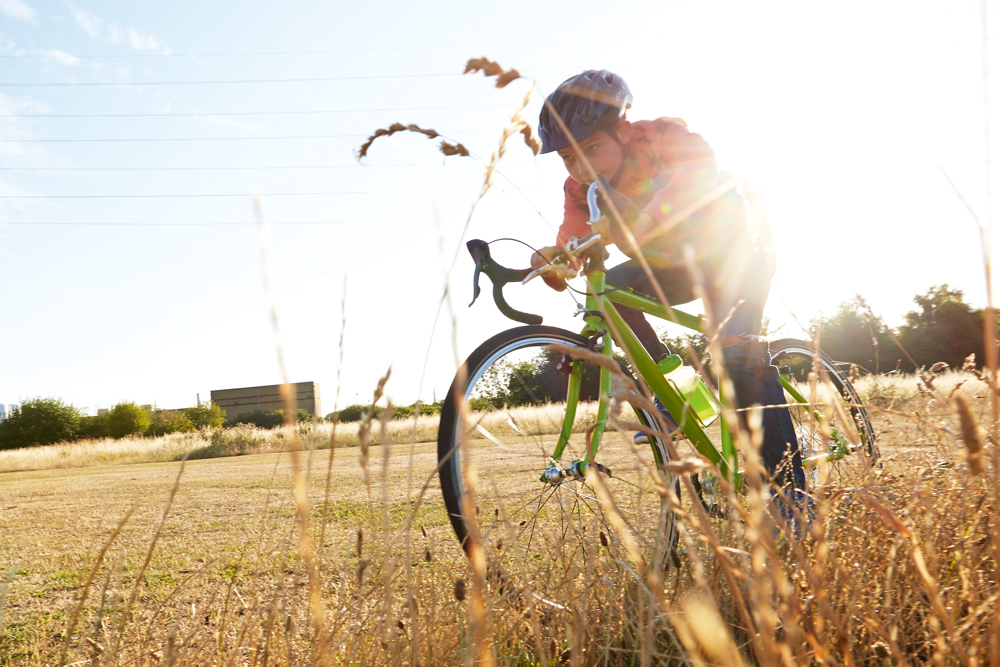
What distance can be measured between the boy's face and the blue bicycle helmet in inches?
1.6

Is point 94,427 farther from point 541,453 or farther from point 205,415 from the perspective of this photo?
point 541,453

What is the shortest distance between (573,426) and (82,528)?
2.67 meters

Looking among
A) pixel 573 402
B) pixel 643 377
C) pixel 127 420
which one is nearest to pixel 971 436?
pixel 643 377

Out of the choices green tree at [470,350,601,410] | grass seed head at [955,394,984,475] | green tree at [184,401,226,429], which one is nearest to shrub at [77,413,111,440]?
green tree at [184,401,226,429]

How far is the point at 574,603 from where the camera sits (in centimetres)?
101

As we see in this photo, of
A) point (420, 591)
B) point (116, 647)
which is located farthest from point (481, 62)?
point (420, 591)

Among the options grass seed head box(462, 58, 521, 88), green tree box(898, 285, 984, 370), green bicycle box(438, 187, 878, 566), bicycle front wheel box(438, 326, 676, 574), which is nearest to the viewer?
grass seed head box(462, 58, 521, 88)

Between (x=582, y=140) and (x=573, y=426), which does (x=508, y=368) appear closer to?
(x=573, y=426)

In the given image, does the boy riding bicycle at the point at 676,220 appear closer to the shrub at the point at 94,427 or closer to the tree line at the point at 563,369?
the tree line at the point at 563,369

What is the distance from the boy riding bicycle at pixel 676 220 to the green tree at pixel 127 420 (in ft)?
106

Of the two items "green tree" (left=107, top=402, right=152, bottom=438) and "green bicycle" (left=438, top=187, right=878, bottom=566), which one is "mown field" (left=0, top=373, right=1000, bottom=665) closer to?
"green bicycle" (left=438, top=187, right=878, bottom=566)

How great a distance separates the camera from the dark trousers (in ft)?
6.57

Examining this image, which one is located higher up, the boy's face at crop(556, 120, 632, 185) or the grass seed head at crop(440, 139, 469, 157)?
the boy's face at crop(556, 120, 632, 185)

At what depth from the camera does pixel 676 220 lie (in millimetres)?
1838
